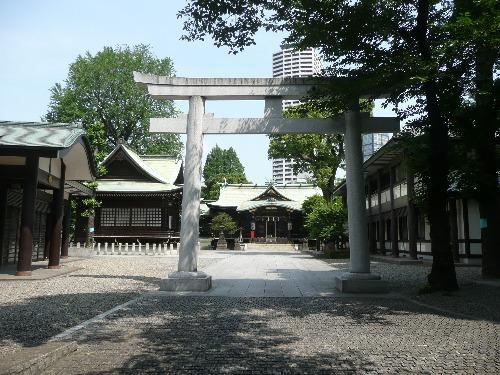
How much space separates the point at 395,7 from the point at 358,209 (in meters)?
5.20

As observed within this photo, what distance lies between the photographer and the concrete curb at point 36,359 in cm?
414

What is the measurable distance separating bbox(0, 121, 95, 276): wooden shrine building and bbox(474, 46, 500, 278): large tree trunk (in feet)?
40.9

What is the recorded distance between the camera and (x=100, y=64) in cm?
4375

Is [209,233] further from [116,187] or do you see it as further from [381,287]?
[381,287]

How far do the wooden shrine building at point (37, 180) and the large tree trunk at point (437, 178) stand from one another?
35.9 ft

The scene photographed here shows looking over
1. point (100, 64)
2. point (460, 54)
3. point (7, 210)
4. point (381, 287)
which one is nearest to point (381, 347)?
point (381, 287)

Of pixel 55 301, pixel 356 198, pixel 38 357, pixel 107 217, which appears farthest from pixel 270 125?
pixel 107 217

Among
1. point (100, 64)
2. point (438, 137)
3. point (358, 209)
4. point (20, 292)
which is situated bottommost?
point (20, 292)

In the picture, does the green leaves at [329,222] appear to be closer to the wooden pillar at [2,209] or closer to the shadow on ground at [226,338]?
the shadow on ground at [226,338]

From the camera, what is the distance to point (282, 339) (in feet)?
20.0

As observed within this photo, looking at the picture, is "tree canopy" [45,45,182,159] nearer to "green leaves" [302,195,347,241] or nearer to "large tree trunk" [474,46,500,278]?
"green leaves" [302,195,347,241]

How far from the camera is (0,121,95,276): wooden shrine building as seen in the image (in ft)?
43.8

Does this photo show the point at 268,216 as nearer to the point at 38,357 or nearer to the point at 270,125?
the point at 270,125

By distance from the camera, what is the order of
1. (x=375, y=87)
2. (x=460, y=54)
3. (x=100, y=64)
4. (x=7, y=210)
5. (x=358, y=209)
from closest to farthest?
1. (x=460, y=54)
2. (x=375, y=87)
3. (x=358, y=209)
4. (x=7, y=210)
5. (x=100, y=64)
